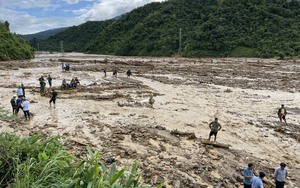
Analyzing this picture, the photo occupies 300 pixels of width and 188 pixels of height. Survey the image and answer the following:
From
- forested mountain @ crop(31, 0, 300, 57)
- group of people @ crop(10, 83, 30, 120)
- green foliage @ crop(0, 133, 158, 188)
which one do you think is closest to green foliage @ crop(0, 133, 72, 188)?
green foliage @ crop(0, 133, 158, 188)

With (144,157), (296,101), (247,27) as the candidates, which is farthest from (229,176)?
(247,27)

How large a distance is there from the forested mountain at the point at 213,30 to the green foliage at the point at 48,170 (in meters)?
63.3

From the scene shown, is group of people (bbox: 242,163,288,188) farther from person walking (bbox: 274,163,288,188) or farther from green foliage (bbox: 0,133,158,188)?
green foliage (bbox: 0,133,158,188)

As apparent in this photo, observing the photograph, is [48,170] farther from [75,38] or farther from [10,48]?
[75,38]

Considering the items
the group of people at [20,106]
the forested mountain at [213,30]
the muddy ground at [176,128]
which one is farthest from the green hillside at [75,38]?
the group of people at [20,106]

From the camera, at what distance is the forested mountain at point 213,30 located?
229 ft

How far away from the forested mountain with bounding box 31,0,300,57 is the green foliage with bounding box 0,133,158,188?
63294 mm

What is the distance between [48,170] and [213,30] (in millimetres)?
76794

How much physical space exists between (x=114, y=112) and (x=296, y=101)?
49.9 ft

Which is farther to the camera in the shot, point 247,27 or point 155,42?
point 155,42

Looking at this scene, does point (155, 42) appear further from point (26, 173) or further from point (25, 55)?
point (26, 173)

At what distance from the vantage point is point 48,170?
14.7 feet

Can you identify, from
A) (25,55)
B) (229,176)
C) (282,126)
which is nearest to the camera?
(229,176)

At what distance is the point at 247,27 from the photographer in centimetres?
7550
